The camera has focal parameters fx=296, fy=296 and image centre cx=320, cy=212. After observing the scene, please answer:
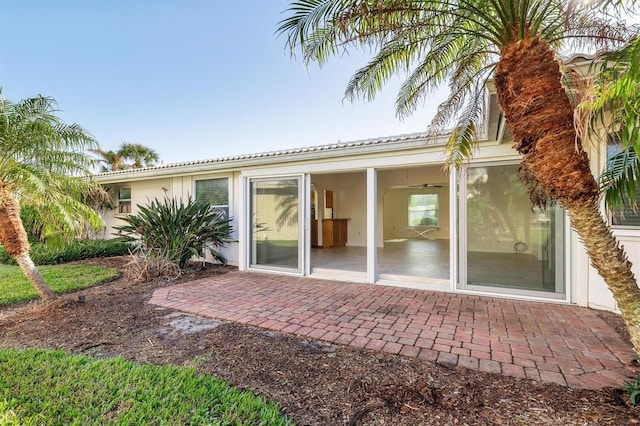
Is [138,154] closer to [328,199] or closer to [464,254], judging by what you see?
[328,199]

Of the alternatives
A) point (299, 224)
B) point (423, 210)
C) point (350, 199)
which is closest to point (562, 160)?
point (299, 224)

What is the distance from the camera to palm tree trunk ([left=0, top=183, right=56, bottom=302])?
484 cm

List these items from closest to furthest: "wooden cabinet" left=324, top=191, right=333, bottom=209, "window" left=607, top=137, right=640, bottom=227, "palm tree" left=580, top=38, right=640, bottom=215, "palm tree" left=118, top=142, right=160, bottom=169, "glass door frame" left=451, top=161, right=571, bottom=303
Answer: "palm tree" left=580, top=38, right=640, bottom=215, "window" left=607, top=137, right=640, bottom=227, "glass door frame" left=451, top=161, right=571, bottom=303, "wooden cabinet" left=324, top=191, right=333, bottom=209, "palm tree" left=118, top=142, right=160, bottom=169

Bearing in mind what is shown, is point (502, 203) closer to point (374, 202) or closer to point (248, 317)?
point (374, 202)

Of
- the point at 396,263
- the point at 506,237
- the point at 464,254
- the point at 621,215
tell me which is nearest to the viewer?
the point at 621,215

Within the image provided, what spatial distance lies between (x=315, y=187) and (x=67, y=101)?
36.7 feet

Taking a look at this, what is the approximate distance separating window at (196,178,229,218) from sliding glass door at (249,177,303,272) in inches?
60.3

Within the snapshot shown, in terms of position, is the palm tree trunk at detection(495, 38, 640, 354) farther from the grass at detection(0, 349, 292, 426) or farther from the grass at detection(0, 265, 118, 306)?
the grass at detection(0, 265, 118, 306)

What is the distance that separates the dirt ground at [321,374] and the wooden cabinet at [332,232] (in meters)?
8.43

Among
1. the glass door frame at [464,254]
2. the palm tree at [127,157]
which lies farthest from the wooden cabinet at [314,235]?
the palm tree at [127,157]

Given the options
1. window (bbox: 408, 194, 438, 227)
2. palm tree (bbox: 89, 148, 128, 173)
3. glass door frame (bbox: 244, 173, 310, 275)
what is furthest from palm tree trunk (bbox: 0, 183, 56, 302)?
palm tree (bbox: 89, 148, 128, 173)

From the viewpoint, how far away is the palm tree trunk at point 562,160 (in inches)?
103

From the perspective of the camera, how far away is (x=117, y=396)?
2.56m

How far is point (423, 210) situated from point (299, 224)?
11730 millimetres
